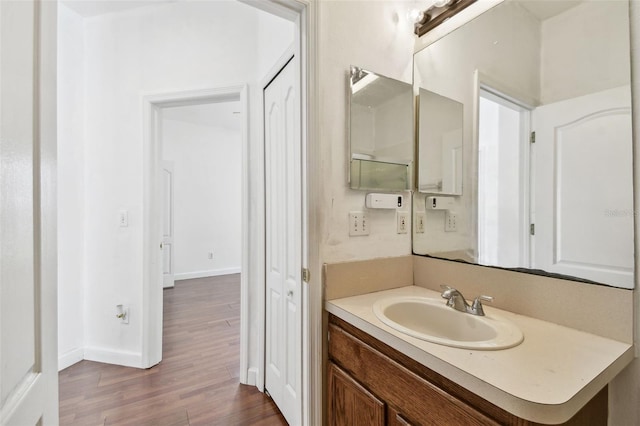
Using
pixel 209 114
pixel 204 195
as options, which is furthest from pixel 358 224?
pixel 204 195

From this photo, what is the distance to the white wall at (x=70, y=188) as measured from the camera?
84.4 inches

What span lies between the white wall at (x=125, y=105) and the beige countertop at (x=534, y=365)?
6.86 ft

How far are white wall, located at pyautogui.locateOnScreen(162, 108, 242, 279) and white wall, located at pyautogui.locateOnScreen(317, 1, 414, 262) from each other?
379 cm

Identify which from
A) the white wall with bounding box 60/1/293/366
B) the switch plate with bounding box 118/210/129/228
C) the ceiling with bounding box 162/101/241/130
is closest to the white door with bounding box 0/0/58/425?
the white wall with bounding box 60/1/293/366

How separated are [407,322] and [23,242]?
4.01 feet

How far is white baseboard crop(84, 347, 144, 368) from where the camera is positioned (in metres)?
2.19

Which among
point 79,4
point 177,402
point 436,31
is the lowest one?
point 177,402

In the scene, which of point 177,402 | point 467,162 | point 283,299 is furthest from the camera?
point 177,402

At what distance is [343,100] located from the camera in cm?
128

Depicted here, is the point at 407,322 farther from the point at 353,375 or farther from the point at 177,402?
the point at 177,402

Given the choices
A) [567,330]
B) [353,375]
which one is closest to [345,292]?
[353,375]

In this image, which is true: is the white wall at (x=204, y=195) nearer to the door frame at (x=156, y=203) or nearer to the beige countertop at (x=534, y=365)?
the door frame at (x=156, y=203)

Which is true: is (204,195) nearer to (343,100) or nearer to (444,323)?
(343,100)

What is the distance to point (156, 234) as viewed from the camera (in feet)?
7.44
